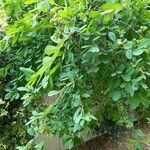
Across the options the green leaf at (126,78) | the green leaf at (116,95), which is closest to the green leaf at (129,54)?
the green leaf at (126,78)

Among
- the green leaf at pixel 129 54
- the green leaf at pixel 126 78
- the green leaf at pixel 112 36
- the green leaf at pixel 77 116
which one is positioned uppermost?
the green leaf at pixel 112 36

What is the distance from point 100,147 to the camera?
378cm

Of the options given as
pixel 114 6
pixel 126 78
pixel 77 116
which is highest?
pixel 114 6

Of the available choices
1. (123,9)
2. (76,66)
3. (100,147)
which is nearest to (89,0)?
(123,9)

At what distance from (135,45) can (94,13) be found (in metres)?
0.27

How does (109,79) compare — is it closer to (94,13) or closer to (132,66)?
(132,66)

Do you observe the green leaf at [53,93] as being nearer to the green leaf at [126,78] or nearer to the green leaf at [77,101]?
the green leaf at [77,101]

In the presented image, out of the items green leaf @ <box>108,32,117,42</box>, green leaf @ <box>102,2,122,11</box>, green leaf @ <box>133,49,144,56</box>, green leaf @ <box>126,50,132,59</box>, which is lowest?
green leaf @ <box>126,50,132,59</box>

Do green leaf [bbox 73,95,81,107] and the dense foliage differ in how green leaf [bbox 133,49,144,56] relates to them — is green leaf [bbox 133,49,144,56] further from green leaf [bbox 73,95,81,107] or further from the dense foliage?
green leaf [bbox 73,95,81,107]

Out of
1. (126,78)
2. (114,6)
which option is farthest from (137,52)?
(114,6)

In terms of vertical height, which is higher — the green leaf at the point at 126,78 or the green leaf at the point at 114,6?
the green leaf at the point at 114,6

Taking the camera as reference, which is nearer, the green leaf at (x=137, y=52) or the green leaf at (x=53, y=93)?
the green leaf at (x=137, y=52)

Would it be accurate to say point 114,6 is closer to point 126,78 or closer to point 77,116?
point 126,78

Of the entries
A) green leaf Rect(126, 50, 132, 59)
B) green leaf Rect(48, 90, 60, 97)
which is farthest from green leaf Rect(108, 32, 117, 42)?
green leaf Rect(48, 90, 60, 97)
